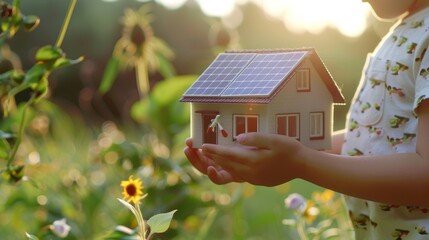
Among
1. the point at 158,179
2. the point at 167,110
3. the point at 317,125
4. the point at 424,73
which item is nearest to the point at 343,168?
the point at 317,125

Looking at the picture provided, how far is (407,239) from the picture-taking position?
1286 millimetres

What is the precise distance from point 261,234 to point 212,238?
0.15 meters

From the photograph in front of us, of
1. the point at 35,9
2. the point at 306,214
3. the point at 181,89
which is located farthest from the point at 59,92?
the point at 306,214

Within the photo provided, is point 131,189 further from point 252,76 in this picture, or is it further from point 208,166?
point 252,76

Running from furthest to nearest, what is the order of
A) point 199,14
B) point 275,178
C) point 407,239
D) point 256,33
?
point 199,14 < point 256,33 < point 407,239 < point 275,178

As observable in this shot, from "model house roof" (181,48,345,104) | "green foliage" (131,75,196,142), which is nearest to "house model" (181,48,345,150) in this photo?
"model house roof" (181,48,345,104)

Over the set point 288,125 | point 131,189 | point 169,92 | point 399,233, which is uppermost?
point 288,125

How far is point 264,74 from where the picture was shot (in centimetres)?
113

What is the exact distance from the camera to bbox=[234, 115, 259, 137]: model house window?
3.65 ft

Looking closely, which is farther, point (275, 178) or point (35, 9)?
point (35, 9)

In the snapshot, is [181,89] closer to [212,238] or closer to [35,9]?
[212,238]

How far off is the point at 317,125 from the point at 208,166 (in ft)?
0.61

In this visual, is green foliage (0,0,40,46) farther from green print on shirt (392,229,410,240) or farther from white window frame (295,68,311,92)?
green print on shirt (392,229,410,240)

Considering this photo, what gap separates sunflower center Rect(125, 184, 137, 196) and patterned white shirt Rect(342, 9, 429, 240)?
365mm
